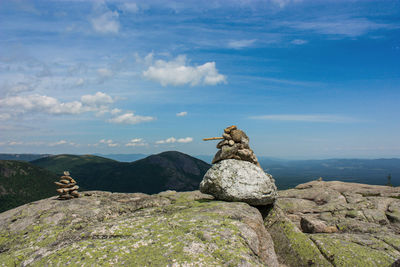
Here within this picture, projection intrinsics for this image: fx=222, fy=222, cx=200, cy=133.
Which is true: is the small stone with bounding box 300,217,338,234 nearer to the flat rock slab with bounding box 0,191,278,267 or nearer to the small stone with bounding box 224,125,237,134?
the flat rock slab with bounding box 0,191,278,267

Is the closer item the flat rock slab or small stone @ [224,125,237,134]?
the flat rock slab

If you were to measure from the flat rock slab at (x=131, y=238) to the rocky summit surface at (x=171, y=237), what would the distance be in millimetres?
33

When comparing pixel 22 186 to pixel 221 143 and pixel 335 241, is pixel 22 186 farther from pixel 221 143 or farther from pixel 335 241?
pixel 335 241

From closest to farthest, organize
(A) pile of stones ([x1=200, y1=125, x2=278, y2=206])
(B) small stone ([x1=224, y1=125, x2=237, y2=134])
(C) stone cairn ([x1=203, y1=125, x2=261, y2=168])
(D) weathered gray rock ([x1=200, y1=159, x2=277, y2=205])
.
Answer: (D) weathered gray rock ([x1=200, y1=159, x2=277, y2=205]) → (A) pile of stones ([x1=200, y1=125, x2=278, y2=206]) → (C) stone cairn ([x1=203, y1=125, x2=261, y2=168]) → (B) small stone ([x1=224, y1=125, x2=237, y2=134])

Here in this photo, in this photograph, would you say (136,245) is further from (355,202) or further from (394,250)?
(355,202)

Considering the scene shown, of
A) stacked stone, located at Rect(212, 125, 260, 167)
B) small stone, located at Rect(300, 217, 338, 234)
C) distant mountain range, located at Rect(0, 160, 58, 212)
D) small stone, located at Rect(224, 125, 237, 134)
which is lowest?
distant mountain range, located at Rect(0, 160, 58, 212)

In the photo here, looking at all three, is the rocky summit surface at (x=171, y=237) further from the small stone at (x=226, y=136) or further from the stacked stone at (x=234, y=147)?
the small stone at (x=226, y=136)

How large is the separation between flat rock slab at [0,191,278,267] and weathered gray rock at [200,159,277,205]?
2.40m

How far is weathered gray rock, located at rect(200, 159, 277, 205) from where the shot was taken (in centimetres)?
1661

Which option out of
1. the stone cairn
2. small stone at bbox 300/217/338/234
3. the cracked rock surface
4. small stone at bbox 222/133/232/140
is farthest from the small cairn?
small stone at bbox 300/217/338/234

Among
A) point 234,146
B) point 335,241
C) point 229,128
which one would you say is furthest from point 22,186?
point 335,241

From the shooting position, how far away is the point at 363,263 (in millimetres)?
14281

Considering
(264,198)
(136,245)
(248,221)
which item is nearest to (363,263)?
(264,198)

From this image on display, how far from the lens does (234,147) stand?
19172 mm
